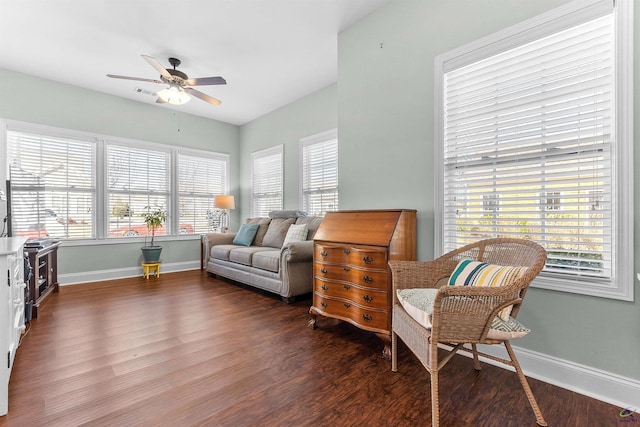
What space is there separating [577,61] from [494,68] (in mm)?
459

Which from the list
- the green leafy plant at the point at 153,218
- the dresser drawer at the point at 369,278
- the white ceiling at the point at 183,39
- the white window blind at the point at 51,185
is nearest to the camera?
the dresser drawer at the point at 369,278

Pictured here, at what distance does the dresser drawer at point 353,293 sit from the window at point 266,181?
2.93 metres

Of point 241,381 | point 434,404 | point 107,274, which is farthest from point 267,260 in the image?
point 107,274

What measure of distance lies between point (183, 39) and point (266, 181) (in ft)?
9.13

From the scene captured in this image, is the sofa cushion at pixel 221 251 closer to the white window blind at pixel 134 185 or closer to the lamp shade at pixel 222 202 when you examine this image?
the lamp shade at pixel 222 202

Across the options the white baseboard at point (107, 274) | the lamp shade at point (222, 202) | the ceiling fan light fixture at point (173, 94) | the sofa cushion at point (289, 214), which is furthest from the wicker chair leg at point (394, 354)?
the white baseboard at point (107, 274)

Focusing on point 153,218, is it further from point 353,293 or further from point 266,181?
point 353,293

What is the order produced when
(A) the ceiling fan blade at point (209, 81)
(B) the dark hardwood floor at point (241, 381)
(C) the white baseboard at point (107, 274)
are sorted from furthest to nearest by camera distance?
1. (C) the white baseboard at point (107, 274)
2. (A) the ceiling fan blade at point (209, 81)
3. (B) the dark hardwood floor at point (241, 381)

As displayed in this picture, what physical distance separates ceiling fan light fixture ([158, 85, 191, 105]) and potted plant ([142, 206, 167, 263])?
84.3 inches

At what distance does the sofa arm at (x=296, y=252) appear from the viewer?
→ 339cm

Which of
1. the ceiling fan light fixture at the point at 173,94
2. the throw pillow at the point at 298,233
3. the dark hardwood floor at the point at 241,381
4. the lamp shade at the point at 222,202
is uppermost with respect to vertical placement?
the ceiling fan light fixture at the point at 173,94

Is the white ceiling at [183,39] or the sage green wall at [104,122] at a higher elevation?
the white ceiling at [183,39]

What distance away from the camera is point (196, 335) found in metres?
2.51

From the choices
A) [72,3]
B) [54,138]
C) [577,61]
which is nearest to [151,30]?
[72,3]
